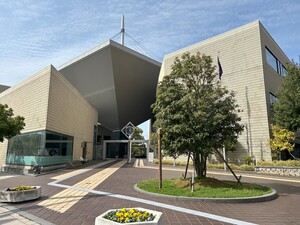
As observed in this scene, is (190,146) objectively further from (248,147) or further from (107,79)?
(107,79)

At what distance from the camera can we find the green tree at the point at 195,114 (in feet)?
29.6

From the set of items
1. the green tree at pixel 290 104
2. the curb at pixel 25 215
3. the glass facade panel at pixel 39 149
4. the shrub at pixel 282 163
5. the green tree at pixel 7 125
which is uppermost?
the green tree at pixel 290 104

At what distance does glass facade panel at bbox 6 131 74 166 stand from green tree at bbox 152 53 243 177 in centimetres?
1064

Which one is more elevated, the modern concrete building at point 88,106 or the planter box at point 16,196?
the modern concrete building at point 88,106

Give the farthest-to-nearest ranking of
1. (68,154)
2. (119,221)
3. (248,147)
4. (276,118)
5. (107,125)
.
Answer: (107,125) < (68,154) < (248,147) < (276,118) < (119,221)

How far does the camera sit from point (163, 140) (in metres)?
9.72

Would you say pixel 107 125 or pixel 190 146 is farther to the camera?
pixel 107 125

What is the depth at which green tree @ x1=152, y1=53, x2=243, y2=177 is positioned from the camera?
9008 mm

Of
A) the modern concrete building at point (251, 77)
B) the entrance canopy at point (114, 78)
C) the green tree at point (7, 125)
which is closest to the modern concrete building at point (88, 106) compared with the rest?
the modern concrete building at point (251, 77)

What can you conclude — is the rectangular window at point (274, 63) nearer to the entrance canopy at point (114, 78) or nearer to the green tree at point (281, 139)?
the green tree at point (281, 139)

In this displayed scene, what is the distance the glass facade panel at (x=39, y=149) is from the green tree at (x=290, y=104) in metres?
17.7

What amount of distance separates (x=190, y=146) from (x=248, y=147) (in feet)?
41.8

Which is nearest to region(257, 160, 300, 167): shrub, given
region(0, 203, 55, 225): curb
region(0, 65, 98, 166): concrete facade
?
region(0, 203, 55, 225): curb

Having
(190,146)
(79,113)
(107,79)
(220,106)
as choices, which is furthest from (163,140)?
(107,79)
